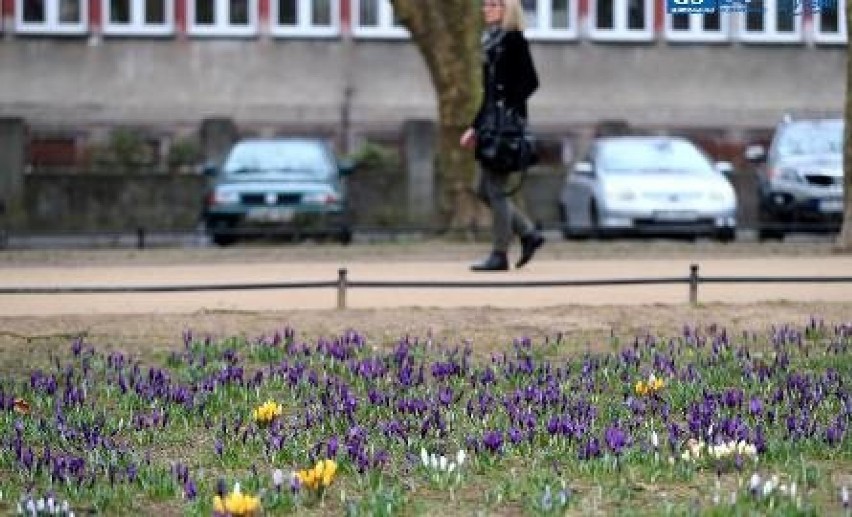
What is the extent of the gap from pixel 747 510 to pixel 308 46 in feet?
148

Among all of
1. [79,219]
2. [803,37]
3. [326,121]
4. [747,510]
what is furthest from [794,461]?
[803,37]

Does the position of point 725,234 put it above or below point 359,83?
below

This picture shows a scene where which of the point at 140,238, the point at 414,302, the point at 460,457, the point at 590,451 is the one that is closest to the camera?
the point at 460,457

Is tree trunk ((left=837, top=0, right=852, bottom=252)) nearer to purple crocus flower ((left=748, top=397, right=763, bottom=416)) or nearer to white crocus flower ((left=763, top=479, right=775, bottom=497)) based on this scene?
purple crocus flower ((left=748, top=397, right=763, bottom=416))

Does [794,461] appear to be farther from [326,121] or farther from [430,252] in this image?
[326,121]

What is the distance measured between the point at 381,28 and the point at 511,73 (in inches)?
1421

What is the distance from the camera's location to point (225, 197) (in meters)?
25.8

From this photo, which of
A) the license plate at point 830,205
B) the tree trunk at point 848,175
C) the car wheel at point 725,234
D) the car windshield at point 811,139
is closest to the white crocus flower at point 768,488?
the tree trunk at point 848,175

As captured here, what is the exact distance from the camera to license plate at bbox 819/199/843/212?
91.4ft

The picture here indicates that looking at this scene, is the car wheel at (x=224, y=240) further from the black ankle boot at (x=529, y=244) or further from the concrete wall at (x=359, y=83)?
the concrete wall at (x=359, y=83)

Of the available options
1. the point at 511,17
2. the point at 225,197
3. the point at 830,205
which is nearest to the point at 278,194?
the point at 225,197

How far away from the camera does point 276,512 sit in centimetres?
635

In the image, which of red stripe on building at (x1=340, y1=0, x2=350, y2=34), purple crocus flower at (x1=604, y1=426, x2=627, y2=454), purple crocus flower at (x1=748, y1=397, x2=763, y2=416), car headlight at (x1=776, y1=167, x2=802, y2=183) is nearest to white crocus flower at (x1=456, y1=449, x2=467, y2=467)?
purple crocus flower at (x1=604, y1=426, x2=627, y2=454)
